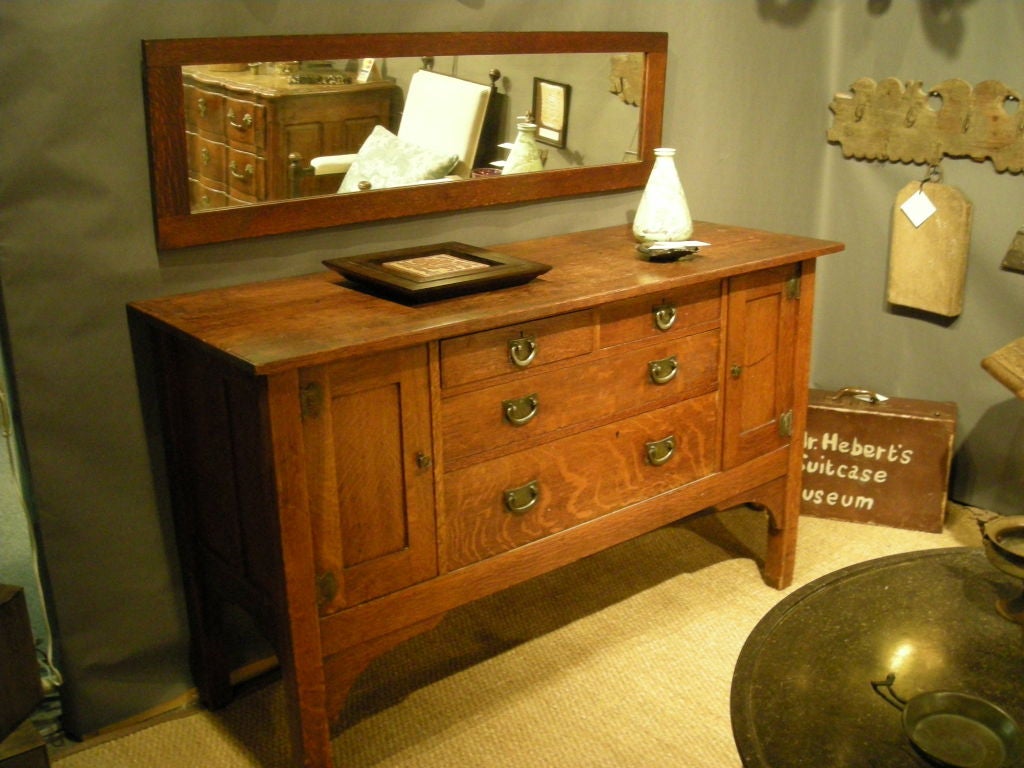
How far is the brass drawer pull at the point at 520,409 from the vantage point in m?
1.85

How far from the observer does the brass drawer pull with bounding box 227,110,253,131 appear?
72.7 inches

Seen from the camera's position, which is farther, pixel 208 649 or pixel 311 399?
pixel 208 649

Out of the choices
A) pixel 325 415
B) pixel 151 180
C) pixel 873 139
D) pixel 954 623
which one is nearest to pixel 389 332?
pixel 325 415

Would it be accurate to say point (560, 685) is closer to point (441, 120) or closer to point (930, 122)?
point (441, 120)

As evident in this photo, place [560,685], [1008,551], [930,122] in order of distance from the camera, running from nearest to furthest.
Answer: [1008,551] → [560,685] → [930,122]

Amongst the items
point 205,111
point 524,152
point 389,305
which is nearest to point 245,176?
point 205,111

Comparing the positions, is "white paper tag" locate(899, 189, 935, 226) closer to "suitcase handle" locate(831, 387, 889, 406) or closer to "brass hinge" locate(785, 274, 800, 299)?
"suitcase handle" locate(831, 387, 889, 406)

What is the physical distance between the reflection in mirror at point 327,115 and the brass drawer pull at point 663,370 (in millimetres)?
549

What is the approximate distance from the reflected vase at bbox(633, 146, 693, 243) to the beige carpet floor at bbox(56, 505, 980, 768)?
86 centimetres

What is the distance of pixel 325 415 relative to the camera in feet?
5.34

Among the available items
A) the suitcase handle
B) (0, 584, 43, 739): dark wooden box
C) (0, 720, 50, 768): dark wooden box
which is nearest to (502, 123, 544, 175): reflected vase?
the suitcase handle

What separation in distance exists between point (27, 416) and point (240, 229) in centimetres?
49

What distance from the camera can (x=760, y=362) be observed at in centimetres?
229

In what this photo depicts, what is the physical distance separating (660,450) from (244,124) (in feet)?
3.33
